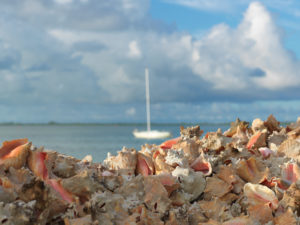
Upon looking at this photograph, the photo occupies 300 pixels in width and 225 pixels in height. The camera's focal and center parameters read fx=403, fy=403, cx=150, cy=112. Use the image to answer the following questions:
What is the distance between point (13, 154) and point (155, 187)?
0.86 m

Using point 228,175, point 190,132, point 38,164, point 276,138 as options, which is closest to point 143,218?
point 38,164

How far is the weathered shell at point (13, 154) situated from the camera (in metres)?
2.31

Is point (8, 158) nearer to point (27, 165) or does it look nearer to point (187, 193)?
point (27, 165)

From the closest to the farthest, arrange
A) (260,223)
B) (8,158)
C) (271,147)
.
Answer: (8,158) → (260,223) → (271,147)

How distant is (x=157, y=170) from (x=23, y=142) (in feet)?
3.14

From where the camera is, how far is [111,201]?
6.98 feet

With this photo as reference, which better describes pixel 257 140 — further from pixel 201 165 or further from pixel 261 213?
pixel 261 213

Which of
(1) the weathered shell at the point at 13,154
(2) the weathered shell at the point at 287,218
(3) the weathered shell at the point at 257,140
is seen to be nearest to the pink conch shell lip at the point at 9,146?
(1) the weathered shell at the point at 13,154

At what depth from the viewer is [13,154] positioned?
2.36 metres

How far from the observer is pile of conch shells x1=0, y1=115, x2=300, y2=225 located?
6.56ft

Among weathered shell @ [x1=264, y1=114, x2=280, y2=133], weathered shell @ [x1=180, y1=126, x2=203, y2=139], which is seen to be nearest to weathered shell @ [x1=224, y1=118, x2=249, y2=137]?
weathered shell @ [x1=264, y1=114, x2=280, y2=133]

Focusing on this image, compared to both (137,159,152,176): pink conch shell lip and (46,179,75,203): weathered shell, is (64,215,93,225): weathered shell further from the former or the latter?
(137,159,152,176): pink conch shell lip

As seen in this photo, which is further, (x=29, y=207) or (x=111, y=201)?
(x=111, y=201)

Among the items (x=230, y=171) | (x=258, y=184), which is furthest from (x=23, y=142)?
(x=258, y=184)
